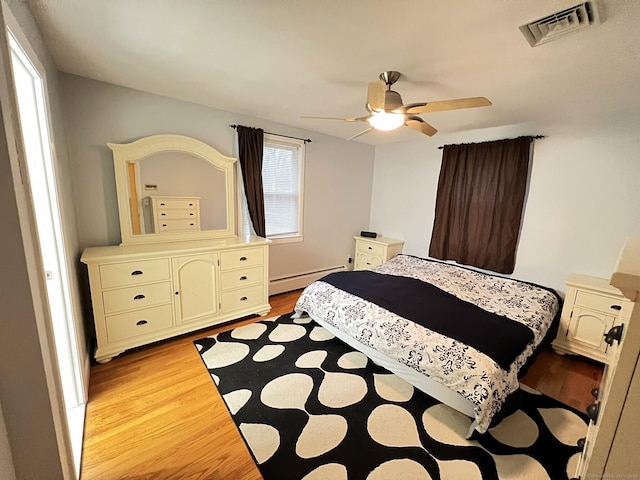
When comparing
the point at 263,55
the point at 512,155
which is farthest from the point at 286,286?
the point at 512,155

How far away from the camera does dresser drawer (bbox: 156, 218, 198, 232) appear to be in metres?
2.56

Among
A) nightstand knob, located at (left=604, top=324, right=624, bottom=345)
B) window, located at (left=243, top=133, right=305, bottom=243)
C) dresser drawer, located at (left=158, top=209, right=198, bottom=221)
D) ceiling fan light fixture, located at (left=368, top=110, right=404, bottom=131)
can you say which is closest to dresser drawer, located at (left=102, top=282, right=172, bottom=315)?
dresser drawer, located at (left=158, top=209, right=198, bottom=221)

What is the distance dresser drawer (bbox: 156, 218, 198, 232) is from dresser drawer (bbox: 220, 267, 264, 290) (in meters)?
0.63

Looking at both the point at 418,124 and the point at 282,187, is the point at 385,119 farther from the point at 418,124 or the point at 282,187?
the point at 282,187

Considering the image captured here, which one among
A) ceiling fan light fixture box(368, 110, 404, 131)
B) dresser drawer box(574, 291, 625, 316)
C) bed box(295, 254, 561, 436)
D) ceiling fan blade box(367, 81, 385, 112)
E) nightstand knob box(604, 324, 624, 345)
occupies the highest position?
ceiling fan blade box(367, 81, 385, 112)

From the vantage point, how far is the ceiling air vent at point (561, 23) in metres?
1.15

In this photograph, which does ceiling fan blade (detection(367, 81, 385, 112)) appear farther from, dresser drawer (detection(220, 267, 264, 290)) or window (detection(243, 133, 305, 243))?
dresser drawer (detection(220, 267, 264, 290))

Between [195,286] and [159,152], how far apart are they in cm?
133

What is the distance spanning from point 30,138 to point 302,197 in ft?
8.47

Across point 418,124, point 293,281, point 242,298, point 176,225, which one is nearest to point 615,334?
point 418,124

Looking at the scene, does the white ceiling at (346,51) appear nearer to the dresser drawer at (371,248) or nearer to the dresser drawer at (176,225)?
the dresser drawer at (176,225)

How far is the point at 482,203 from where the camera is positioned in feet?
10.4

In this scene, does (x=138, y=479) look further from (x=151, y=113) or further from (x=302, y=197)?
(x=302, y=197)

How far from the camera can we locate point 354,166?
412 centimetres
